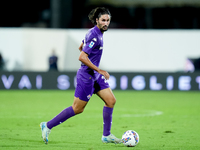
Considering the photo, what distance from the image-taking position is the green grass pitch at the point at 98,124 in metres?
6.37

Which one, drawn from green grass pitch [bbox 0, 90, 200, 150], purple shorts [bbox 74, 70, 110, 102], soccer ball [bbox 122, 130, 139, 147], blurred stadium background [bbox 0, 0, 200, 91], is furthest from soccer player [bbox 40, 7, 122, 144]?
blurred stadium background [bbox 0, 0, 200, 91]

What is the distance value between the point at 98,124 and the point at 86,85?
2.76 meters

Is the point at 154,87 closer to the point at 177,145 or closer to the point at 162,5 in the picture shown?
the point at 162,5

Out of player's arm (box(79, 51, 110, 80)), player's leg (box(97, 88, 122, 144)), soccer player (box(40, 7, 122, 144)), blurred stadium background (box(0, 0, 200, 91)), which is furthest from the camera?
blurred stadium background (box(0, 0, 200, 91))

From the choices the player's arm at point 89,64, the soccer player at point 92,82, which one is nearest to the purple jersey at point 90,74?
the soccer player at point 92,82

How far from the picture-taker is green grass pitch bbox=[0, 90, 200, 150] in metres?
6.37

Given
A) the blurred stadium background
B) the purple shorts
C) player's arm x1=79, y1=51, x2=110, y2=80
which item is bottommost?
the blurred stadium background

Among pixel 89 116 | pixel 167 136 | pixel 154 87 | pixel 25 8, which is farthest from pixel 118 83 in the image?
pixel 25 8

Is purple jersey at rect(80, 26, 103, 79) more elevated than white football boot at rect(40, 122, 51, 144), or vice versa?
purple jersey at rect(80, 26, 103, 79)

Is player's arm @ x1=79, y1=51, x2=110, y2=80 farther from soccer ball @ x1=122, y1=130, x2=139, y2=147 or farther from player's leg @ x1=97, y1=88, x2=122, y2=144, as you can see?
soccer ball @ x1=122, y1=130, x2=139, y2=147

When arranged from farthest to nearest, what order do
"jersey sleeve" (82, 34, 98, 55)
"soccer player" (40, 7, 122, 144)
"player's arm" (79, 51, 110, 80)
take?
"soccer player" (40, 7, 122, 144)
"jersey sleeve" (82, 34, 98, 55)
"player's arm" (79, 51, 110, 80)

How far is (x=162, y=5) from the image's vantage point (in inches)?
1001

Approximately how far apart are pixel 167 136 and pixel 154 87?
35.2 feet

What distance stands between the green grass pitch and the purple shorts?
0.75 metres
